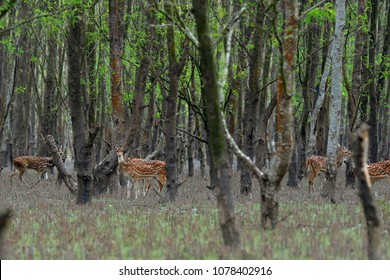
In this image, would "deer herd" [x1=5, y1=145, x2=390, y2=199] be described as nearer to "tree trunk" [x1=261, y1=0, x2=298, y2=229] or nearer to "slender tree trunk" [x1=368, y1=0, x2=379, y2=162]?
"slender tree trunk" [x1=368, y1=0, x2=379, y2=162]

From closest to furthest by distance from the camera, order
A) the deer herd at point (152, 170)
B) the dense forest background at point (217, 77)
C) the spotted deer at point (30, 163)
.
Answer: the dense forest background at point (217, 77) → the deer herd at point (152, 170) → the spotted deer at point (30, 163)

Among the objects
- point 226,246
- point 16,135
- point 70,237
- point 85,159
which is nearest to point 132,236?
point 70,237

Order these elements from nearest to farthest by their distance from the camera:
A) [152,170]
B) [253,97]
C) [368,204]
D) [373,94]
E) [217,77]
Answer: [368,204] → [217,77] → [253,97] → [152,170] → [373,94]

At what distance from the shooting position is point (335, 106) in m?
15.7

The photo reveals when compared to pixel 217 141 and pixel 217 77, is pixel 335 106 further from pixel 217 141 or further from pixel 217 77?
pixel 217 141

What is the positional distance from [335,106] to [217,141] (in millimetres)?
8036

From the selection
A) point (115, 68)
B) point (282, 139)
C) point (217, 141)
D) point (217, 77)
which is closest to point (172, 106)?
point (115, 68)

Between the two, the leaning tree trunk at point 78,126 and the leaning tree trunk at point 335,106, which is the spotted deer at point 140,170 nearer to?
the leaning tree trunk at point 78,126

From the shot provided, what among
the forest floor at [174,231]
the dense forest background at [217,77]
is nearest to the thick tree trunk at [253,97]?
the dense forest background at [217,77]

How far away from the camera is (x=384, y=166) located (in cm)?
1789

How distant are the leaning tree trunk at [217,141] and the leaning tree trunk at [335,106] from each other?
764cm

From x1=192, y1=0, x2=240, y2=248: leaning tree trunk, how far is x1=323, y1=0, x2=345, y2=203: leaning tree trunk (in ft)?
25.1

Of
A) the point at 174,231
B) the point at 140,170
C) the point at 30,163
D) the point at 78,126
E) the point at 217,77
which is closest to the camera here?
the point at 174,231

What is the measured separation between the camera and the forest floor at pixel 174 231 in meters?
7.85
